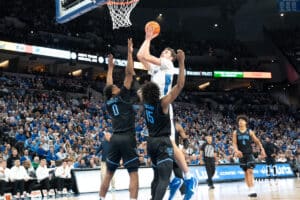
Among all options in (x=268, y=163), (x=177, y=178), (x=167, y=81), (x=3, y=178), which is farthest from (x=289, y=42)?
(x=177, y=178)

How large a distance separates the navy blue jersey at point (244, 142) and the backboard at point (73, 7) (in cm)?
534

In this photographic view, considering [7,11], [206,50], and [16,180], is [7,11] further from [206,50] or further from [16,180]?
[16,180]

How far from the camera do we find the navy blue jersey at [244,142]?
1075cm

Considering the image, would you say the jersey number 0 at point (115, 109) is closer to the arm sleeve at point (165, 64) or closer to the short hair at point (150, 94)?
the arm sleeve at point (165, 64)

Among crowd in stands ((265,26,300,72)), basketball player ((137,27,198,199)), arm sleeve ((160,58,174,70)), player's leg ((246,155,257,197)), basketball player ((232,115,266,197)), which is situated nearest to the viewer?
basketball player ((137,27,198,199))

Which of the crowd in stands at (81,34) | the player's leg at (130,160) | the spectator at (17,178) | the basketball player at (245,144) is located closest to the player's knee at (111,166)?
the player's leg at (130,160)

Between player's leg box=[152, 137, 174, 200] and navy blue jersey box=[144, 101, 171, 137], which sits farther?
navy blue jersey box=[144, 101, 171, 137]

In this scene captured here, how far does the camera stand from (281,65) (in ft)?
136

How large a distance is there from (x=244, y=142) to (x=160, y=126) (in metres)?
5.28

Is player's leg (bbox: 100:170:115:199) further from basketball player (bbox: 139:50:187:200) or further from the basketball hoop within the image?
the basketball hoop

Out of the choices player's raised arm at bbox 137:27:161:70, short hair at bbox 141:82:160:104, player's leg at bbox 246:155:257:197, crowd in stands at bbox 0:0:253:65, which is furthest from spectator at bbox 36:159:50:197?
crowd in stands at bbox 0:0:253:65

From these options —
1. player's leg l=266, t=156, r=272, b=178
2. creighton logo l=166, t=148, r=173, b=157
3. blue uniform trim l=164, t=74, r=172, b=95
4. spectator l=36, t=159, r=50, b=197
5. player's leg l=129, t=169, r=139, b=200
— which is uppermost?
blue uniform trim l=164, t=74, r=172, b=95

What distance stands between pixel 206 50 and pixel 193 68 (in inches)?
140

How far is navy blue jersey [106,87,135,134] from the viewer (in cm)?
695
